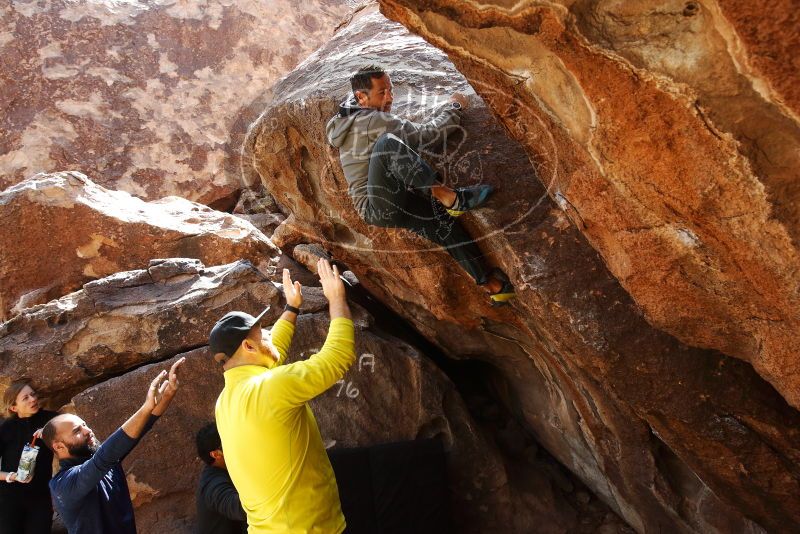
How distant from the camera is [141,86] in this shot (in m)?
9.98

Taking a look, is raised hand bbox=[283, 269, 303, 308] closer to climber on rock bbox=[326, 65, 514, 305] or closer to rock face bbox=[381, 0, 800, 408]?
climber on rock bbox=[326, 65, 514, 305]

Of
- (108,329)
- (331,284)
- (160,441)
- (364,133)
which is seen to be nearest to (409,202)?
(364,133)

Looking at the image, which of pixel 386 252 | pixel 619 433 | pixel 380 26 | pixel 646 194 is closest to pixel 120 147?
pixel 380 26

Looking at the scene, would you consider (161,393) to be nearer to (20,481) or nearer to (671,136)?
(20,481)

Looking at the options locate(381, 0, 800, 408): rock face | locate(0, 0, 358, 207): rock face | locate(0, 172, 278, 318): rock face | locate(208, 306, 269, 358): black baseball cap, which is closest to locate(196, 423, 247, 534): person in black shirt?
locate(208, 306, 269, 358): black baseball cap

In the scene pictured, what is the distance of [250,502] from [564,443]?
10.7 ft

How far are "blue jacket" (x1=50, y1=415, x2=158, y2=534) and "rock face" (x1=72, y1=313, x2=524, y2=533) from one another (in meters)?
1.34

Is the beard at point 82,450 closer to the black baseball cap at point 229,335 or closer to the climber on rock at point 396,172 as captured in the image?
the black baseball cap at point 229,335

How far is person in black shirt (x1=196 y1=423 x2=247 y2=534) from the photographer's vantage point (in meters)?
3.04

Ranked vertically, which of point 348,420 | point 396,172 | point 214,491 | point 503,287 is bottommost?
point 348,420

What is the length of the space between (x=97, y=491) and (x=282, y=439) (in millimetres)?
1234

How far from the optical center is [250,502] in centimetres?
227

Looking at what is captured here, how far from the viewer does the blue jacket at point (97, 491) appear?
8.59 ft

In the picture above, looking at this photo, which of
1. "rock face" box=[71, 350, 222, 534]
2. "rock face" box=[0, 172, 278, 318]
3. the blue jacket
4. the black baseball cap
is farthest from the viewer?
"rock face" box=[0, 172, 278, 318]
